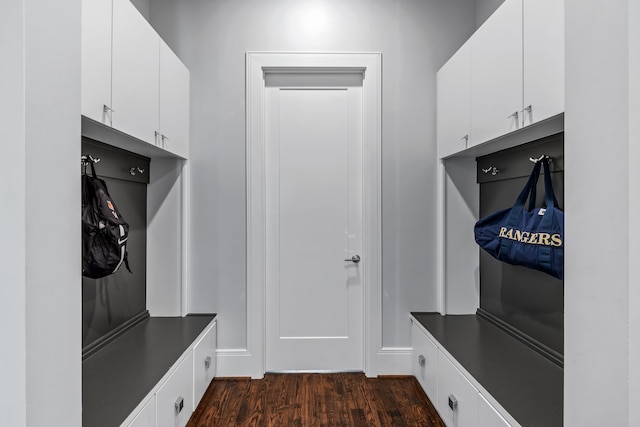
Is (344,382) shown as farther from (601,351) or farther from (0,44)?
(0,44)

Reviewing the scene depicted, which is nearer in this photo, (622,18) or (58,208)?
(622,18)

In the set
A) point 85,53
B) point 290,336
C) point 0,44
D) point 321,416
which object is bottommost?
point 321,416

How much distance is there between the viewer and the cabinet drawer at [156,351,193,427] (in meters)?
1.83

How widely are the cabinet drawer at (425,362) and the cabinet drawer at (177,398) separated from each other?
1375 mm

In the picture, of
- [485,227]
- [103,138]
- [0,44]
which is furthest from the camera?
[485,227]

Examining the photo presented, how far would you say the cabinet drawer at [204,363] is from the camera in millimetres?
2357

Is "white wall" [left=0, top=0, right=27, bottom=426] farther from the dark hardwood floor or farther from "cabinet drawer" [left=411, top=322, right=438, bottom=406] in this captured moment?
"cabinet drawer" [left=411, top=322, right=438, bottom=406]

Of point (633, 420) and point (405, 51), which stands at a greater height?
point (405, 51)

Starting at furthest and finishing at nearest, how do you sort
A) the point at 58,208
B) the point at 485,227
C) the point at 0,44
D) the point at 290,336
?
the point at 290,336 → the point at 485,227 → the point at 58,208 → the point at 0,44

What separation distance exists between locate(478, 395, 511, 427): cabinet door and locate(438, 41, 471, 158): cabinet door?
1335 millimetres

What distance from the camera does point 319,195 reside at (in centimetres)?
294

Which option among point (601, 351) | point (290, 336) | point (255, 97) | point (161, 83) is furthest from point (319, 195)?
point (601, 351)

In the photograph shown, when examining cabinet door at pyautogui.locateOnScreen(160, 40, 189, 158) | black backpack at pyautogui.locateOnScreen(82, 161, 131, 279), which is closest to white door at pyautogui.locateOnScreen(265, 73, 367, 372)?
cabinet door at pyautogui.locateOnScreen(160, 40, 189, 158)

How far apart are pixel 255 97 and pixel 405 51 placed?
1090 mm
